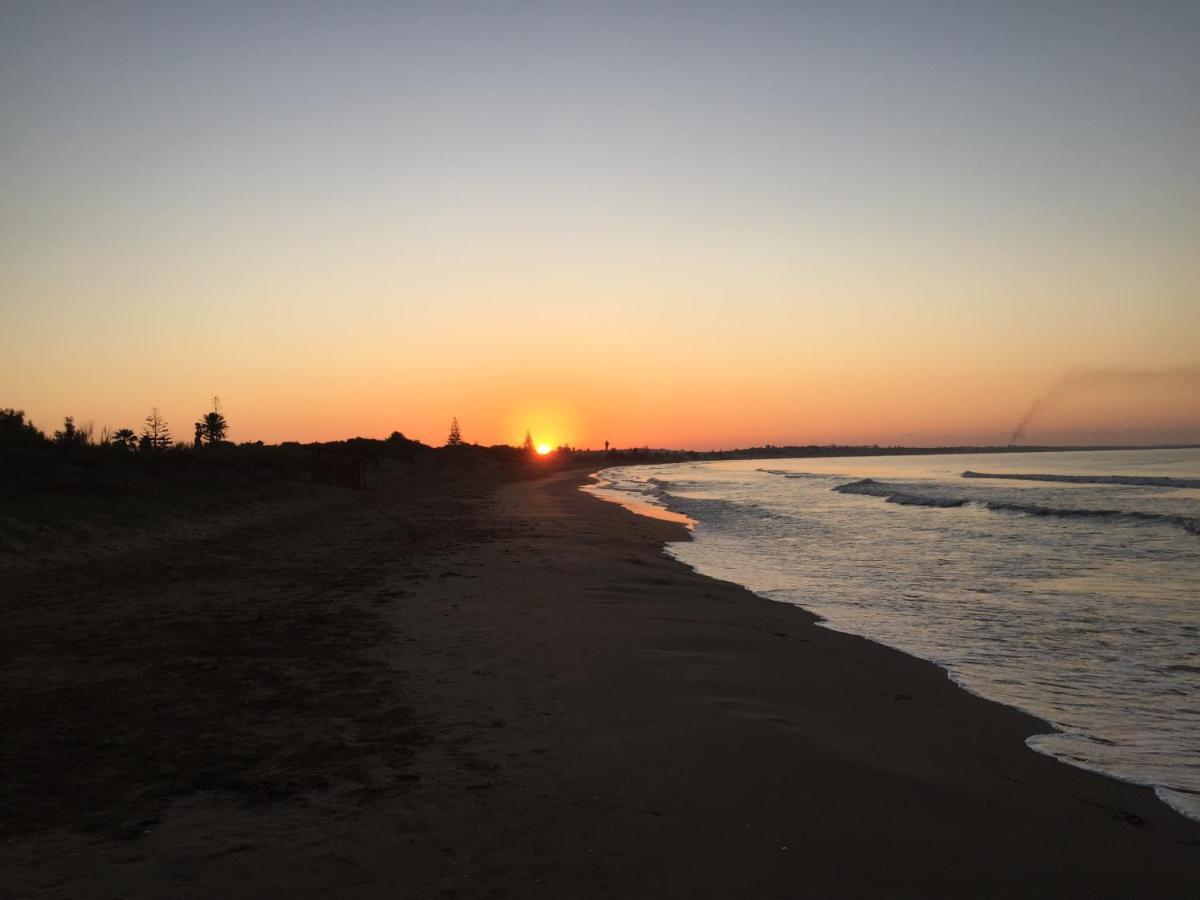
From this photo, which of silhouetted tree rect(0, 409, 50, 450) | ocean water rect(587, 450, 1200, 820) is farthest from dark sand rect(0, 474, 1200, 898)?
silhouetted tree rect(0, 409, 50, 450)

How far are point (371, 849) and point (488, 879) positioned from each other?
2.48 ft

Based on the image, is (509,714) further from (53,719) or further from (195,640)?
(195,640)

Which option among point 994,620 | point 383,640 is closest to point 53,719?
point 383,640

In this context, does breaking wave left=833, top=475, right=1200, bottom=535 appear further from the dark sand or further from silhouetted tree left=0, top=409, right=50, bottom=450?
silhouetted tree left=0, top=409, right=50, bottom=450

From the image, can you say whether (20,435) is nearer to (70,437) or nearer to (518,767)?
(70,437)

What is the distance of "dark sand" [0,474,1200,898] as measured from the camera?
162 inches

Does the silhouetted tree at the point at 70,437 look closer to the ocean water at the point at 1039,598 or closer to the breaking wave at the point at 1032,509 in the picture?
the ocean water at the point at 1039,598

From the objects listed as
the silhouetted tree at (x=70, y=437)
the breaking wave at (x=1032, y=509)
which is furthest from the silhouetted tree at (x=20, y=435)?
the breaking wave at (x=1032, y=509)

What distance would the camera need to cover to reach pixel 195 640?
9031 mm

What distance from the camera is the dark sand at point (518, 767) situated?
4113mm

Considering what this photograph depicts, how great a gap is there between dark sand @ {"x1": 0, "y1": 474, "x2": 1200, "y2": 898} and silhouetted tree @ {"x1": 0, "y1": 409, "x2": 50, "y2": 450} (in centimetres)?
1832

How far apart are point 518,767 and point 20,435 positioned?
93.5 ft

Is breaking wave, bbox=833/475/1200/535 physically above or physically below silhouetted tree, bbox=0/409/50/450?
below

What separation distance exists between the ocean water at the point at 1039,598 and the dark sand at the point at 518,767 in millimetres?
782
